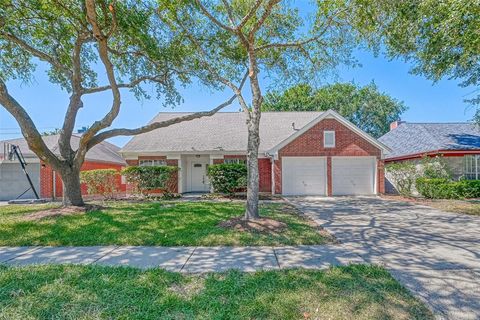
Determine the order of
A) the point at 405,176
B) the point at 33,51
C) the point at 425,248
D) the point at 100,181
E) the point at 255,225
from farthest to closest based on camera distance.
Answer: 1. the point at 405,176
2. the point at 100,181
3. the point at 33,51
4. the point at 255,225
5. the point at 425,248

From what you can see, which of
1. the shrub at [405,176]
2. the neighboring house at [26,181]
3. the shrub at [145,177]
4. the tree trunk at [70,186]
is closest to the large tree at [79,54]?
the tree trunk at [70,186]

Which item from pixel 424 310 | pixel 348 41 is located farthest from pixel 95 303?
pixel 348 41

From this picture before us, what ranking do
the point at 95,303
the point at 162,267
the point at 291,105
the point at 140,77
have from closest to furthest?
the point at 95,303 → the point at 162,267 → the point at 140,77 → the point at 291,105

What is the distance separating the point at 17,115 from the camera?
8406 millimetres

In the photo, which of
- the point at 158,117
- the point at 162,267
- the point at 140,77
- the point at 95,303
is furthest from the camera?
the point at 158,117

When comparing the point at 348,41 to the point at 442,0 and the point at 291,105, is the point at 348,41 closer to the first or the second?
the point at 442,0

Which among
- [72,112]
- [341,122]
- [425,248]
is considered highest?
[341,122]

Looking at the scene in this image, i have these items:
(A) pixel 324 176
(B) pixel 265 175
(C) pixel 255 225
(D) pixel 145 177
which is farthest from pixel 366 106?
(C) pixel 255 225

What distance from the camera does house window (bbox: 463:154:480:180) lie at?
14.7 meters

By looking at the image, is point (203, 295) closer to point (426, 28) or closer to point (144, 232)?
point (144, 232)

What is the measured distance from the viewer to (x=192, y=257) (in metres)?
4.70

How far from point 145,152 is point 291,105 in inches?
838

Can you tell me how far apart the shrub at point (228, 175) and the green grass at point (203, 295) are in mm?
9683

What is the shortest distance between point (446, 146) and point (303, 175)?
317 inches
